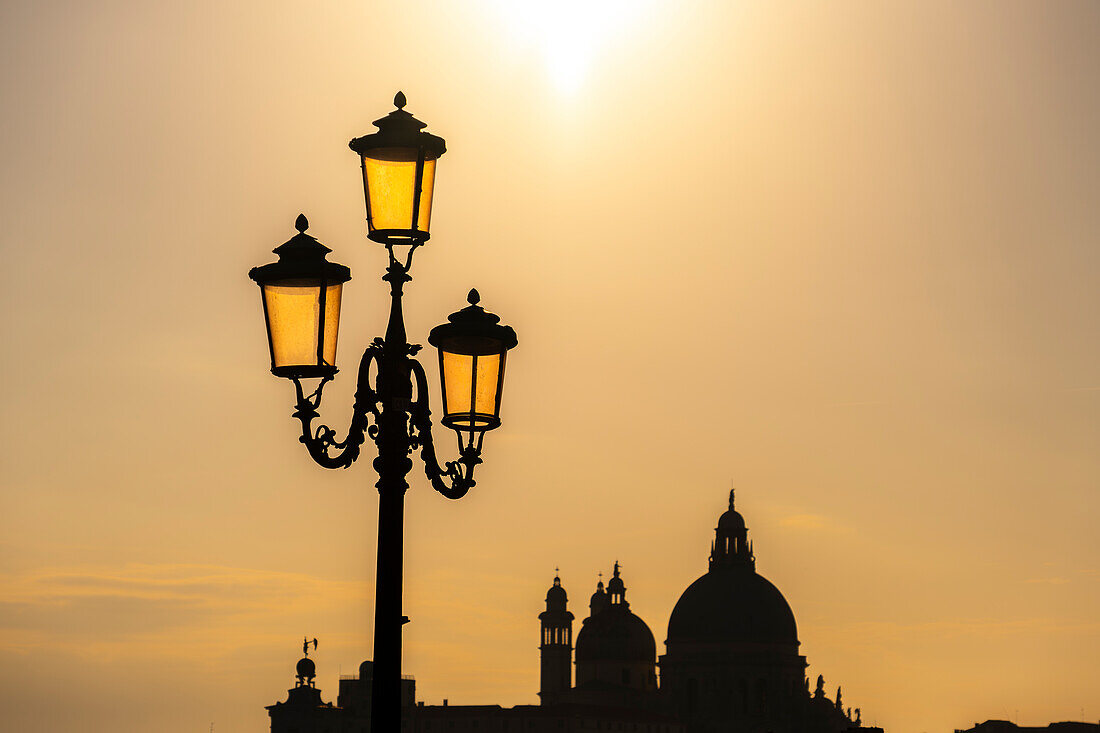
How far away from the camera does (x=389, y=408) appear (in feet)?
34.2

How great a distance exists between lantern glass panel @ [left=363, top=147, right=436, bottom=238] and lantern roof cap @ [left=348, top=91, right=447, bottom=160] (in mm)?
36

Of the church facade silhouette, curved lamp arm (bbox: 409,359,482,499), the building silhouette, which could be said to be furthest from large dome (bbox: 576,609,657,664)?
curved lamp arm (bbox: 409,359,482,499)

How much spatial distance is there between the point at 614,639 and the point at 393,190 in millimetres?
115161

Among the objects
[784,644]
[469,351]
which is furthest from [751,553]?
[469,351]

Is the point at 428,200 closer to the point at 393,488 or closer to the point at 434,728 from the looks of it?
Result: the point at 393,488

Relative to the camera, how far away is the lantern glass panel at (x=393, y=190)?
1030 cm

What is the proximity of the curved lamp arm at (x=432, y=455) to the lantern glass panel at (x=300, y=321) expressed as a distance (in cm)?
64

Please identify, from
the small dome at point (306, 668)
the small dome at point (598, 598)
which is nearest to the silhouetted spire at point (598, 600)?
the small dome at point (598, 598)

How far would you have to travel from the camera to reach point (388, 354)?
1049 cm

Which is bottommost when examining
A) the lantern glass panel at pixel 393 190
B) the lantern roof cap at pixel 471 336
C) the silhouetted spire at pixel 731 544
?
the lantern roof cap at pixel 471 336

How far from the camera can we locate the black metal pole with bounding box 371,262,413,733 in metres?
10.2

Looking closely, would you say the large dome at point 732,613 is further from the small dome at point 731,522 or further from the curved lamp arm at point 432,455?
the curved lamp arm at point 432,455

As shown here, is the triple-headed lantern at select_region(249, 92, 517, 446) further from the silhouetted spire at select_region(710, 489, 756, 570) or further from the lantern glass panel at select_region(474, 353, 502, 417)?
the silhouetted spire at select_region(710, 489, 756, 570)

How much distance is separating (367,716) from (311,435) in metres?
99.9
